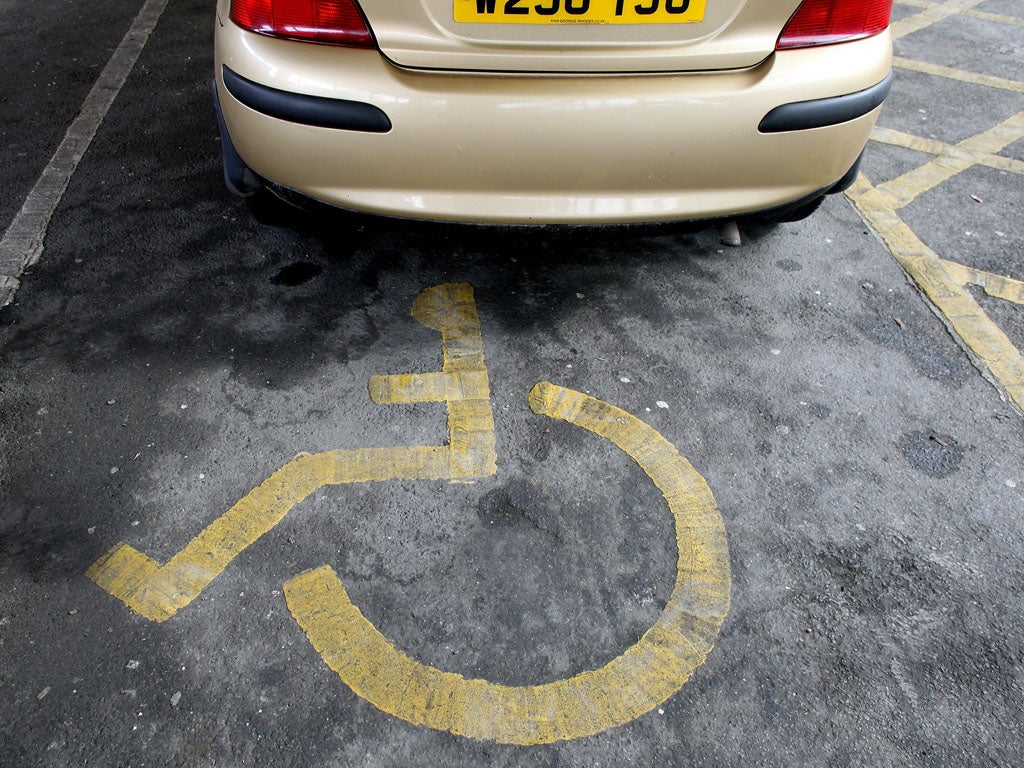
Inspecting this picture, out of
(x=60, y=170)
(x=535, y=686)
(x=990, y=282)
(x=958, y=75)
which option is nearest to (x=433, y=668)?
(x=535, y=686)

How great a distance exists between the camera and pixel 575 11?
1.92 metres

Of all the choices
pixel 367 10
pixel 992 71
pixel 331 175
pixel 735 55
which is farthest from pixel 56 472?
pixel 992 71

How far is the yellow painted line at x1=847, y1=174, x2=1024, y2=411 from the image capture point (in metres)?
2.60

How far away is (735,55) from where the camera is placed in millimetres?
2014

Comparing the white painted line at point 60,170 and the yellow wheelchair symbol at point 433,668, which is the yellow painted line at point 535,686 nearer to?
the yellow wheelchair symbol at point 433,668

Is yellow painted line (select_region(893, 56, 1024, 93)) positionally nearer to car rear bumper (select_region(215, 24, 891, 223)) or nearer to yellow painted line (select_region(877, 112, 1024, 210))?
yellow painted line (select_region(877, 112, 1024, 210))

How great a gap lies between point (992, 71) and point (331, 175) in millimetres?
4866

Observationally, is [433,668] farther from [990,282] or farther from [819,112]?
[990,282]

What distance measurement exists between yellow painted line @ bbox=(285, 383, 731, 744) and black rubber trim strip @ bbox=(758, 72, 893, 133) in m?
1.13

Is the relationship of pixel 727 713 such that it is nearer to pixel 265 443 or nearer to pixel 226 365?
pixel 265 443

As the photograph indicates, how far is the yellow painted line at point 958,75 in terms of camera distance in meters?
4.77

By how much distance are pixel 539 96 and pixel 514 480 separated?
1.05 meters

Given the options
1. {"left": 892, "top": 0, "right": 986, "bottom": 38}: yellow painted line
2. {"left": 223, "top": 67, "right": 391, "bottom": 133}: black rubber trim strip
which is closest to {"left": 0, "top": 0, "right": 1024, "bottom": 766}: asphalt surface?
{"left": 223, "top": 67, "right": 391, "bottom": 133}: black rubber trim strip

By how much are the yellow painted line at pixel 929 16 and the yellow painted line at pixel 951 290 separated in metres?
2.79
